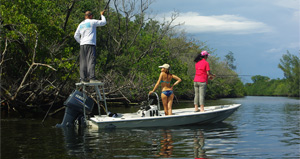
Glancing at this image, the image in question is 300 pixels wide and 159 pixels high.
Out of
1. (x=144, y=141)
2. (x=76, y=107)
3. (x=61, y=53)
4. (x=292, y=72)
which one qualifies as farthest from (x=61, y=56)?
(x=292, y=72)

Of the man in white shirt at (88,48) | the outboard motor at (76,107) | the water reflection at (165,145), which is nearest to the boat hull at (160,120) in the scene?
the outboard motor at (76,107)

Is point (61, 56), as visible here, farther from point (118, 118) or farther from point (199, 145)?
point (199, 145)

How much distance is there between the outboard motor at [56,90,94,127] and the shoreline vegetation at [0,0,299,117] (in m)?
0.84

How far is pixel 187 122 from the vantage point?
11.5 metres

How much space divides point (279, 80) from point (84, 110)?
273 feet

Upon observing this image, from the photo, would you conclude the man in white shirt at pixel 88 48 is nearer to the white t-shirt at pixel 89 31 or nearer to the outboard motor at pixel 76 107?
the white t-shirt at pixel 89 31

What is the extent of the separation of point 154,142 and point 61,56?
11.2m

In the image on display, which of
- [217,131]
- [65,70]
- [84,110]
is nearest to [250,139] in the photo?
[217,131]

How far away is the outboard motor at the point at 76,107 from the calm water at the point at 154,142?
381mm

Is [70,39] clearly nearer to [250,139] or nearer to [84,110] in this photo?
[84,110]

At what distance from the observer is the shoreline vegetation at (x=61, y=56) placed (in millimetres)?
16156

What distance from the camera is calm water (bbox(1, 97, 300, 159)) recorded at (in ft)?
23.1

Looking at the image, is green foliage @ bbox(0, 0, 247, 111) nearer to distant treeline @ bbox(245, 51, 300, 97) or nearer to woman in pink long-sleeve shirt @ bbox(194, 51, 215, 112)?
woman in pink long-sleeve shirt @ bbox(194, 51, 215, 112)

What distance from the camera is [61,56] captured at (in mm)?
18469
